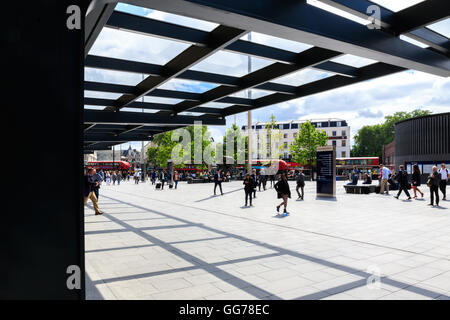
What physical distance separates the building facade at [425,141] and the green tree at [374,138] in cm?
5456

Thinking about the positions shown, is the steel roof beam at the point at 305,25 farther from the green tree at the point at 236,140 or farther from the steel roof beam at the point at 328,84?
the green tree at the point at 236,140

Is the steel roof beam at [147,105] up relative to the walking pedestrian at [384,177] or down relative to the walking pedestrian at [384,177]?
up

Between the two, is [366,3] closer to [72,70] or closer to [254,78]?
[254,78]

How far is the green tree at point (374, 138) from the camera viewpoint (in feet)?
291

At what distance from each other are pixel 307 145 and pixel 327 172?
117 ft

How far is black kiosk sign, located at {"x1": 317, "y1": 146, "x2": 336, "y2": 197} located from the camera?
16.4 metres

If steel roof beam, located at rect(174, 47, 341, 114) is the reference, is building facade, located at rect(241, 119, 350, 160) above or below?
above

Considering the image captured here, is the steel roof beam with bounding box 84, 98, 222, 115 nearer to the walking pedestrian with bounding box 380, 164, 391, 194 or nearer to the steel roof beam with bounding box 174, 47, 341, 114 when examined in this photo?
the steel roof beam with bounding box 174, 47, 341, 114

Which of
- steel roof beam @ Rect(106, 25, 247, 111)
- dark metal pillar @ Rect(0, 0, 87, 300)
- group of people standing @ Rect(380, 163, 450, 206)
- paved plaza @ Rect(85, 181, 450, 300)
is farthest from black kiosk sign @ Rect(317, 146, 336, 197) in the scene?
dark metal pillar @ Rect(0, 0, 87, 300)

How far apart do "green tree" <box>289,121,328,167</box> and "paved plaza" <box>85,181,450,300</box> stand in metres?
41.5

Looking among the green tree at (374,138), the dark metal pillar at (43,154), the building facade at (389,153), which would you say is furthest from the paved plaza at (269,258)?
the green tree at (374,138)

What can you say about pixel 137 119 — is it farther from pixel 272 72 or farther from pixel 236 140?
pixel 236 140

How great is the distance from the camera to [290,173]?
45844 mm
